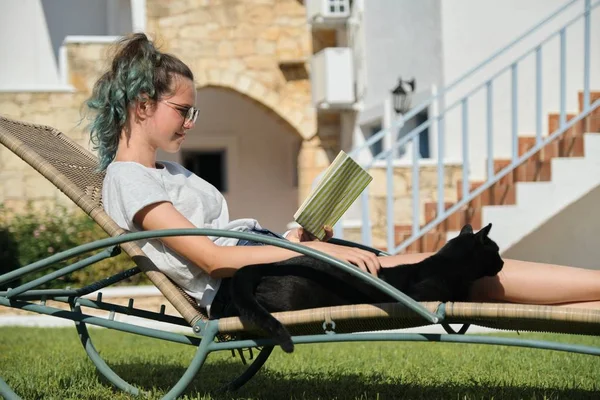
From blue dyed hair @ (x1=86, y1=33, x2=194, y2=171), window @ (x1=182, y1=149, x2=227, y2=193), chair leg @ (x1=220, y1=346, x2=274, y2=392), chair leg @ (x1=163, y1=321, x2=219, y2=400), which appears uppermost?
blue dyed hair @ (x1=86, y1=33, x2=194, y2=171)

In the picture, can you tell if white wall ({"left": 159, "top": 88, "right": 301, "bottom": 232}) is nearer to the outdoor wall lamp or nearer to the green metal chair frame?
the outdoor wall lamp

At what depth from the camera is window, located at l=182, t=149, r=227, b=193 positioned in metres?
16.0

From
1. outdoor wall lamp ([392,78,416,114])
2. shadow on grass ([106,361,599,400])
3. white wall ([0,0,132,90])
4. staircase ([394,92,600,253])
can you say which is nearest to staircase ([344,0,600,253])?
staircase ([394,92,600,253])

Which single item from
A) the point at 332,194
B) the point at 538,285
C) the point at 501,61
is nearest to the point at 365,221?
the point at 501,61

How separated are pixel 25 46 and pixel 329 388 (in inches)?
462

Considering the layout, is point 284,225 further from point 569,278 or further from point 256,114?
point 569,278

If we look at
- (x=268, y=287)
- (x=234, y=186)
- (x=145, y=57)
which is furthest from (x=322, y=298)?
(x=234, y=186)

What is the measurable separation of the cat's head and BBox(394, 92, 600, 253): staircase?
5083 mm

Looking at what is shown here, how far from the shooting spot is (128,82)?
3.47 meters

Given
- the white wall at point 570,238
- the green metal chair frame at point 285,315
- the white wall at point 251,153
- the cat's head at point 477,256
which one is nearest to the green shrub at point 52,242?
the white wall at point 570,238

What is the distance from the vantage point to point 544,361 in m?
4.82

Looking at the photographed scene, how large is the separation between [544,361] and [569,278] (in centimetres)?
177

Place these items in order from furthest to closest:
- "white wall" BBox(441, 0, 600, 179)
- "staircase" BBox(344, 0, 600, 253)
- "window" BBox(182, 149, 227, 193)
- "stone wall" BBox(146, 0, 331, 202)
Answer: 1. "window" BBox(182, 149, 227, 193)
2. "stone wall" BBox(146, 0, 331, 202)
3. "white wall" BBox(441, 0, 600, 179)
4. "staircase" BBox(344, 0, 600, 253)

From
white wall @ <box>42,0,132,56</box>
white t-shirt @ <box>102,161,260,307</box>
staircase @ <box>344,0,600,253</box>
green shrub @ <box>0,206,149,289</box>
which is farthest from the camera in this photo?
white wall @ <box>42,0,132,56</box>
